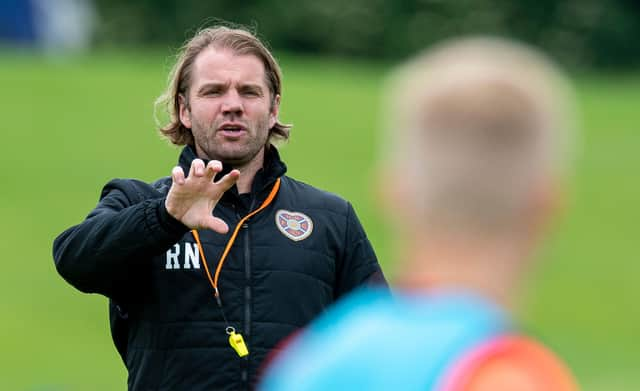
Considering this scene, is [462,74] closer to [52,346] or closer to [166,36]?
[52,346]

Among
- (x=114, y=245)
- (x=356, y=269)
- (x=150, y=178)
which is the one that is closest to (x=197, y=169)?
(x=114, y=245)

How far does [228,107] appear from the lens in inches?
211

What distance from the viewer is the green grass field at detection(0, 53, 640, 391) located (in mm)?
22469

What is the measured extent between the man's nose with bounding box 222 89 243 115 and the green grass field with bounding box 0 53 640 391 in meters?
13.1

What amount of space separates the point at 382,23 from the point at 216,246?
42589 mm

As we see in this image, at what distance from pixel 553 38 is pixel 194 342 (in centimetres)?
4384

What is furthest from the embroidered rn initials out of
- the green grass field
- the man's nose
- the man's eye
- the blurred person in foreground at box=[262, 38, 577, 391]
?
the green grass field

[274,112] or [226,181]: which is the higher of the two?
[274,112]

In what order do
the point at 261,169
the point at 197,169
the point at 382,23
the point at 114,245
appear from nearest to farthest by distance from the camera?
the point at 197,169
the point at 114,245
the point at 261,169
the point at 382,23

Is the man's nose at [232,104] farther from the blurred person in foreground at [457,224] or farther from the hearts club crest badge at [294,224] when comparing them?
the blurred person in foreground at [457,224]

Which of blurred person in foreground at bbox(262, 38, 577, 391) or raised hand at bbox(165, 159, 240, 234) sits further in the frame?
raised hand at bbox(165, 159, 240, 234)

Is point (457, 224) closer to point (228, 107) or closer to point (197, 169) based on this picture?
point (197, 169)

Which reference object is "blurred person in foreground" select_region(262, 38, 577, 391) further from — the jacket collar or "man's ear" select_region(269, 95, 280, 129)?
"man's ear" select_region(269, 95, 280, 129)

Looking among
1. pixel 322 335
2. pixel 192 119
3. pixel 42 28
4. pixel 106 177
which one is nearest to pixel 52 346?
pixel 106 177
